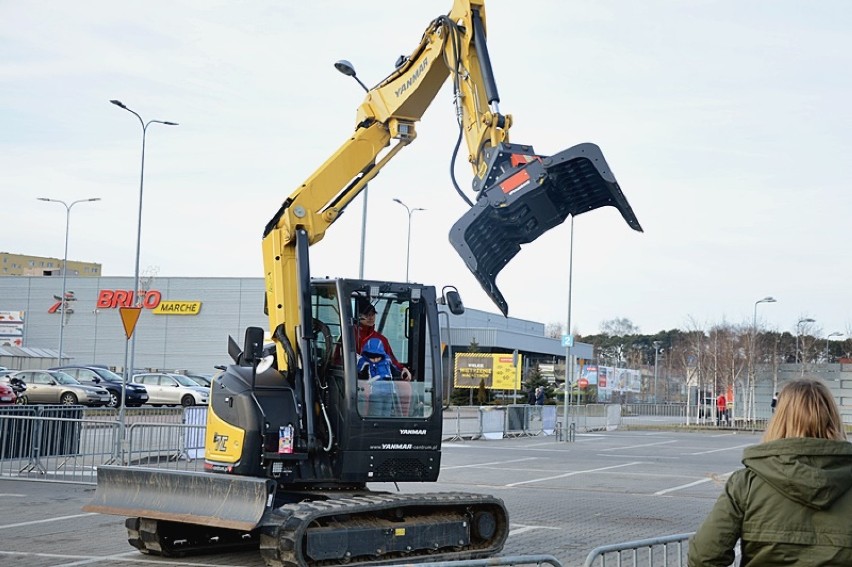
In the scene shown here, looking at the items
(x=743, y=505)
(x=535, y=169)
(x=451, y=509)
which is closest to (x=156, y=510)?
(x=451, y=509)

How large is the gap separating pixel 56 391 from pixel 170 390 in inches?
207

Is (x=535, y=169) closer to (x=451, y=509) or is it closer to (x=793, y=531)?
(x=451, y=509)

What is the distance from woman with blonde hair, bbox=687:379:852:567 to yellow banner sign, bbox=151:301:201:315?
2708 inches

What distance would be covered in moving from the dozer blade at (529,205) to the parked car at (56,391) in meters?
33.5

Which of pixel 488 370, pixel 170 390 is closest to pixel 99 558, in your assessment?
pixel 170 390

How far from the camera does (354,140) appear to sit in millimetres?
12789

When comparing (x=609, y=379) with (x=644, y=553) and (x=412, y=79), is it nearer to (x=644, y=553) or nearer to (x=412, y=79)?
(x=412, y=79)

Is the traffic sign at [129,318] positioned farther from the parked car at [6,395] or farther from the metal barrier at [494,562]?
the parked car at [6,395]

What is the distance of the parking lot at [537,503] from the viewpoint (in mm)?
12266

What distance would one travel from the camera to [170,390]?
1849 inches

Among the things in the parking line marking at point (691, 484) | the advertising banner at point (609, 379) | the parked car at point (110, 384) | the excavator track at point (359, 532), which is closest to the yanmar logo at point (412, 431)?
the excavator track at point (359, 532)

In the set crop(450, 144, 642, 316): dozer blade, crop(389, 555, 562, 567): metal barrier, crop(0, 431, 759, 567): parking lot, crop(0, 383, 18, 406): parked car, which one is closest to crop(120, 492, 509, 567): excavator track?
crop(0, 431, 759, 567): parking lot

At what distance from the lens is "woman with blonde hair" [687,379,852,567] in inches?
149

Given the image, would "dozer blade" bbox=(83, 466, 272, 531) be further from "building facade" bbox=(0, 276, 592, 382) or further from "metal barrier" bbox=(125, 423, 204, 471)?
"building facade" bbox=(0, 276, 592, 382)
